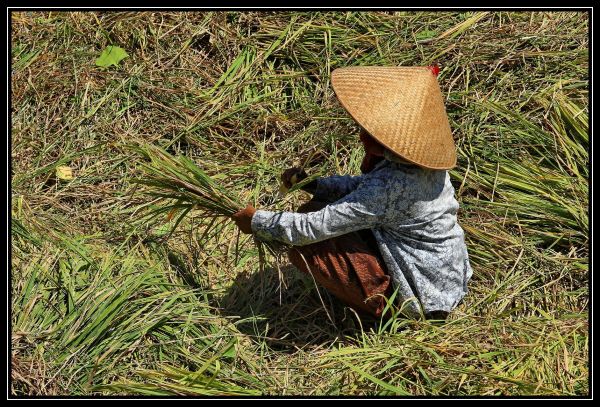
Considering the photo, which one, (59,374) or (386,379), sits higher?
(59,374)

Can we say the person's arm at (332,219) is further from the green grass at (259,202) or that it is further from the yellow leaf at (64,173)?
the yellow leaf at (64,173)

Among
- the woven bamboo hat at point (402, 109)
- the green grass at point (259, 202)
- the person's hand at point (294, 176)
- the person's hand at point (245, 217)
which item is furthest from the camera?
the person's hand at point (294, 176)

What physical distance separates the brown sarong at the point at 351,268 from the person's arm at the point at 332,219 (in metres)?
0.07

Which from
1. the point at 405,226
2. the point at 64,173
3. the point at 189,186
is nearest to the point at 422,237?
the point at 405,226

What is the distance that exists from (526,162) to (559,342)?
0.88 m

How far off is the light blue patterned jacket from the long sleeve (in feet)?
0.20

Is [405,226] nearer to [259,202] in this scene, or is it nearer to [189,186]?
[189,186]

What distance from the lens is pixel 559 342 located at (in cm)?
291

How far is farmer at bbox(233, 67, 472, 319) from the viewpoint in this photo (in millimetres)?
2811

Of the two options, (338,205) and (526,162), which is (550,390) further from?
(526,162)

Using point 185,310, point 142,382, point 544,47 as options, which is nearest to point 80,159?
point 185,310

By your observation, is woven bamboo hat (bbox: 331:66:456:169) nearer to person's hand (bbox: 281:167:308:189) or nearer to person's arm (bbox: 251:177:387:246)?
person's arm (bbox: 251:177:387:246)

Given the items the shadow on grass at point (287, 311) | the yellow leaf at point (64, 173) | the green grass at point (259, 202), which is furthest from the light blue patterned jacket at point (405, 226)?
the yellow leaf at point (64, 173)

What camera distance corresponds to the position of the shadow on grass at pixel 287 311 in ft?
10.4
